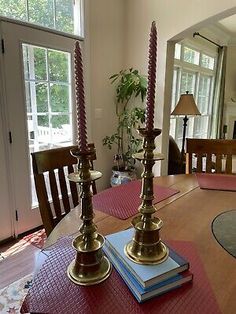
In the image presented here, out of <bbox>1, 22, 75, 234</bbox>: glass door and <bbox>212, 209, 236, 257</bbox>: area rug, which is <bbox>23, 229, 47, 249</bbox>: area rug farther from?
<bbox>212, 209, 236, 257</bbox>: area rug

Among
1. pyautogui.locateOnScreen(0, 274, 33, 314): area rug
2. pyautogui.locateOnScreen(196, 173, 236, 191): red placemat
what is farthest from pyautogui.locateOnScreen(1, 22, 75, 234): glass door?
pyautogui.locateOnScreen(196, 173, 236, 191): red placemat

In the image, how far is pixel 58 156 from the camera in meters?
1.30

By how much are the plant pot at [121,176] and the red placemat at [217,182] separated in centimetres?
147

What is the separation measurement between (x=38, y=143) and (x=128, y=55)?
5.41ft

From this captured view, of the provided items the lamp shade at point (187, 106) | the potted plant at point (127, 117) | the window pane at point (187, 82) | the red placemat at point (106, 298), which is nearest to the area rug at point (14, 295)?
the red placemat at point (106, 298)

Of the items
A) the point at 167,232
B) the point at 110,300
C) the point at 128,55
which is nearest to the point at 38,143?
the point at 128,55

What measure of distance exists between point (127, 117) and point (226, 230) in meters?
2.38

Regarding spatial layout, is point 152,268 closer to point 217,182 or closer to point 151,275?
point 151,275

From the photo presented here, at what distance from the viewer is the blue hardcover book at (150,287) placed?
60cm

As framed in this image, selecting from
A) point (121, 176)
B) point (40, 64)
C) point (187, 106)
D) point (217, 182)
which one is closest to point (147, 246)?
point (217, 182)

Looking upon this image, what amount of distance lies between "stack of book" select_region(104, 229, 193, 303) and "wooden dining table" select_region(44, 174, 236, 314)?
10cm

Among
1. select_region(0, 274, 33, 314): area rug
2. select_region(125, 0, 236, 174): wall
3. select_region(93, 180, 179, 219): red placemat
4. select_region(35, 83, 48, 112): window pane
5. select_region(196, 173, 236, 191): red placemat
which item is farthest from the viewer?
select_region(125, 0, 236, 174): wall

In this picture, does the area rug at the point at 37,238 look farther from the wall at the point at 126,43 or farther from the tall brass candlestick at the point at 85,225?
the tall brass candlestick at the point at 85,225

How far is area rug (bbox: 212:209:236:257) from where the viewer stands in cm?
86
